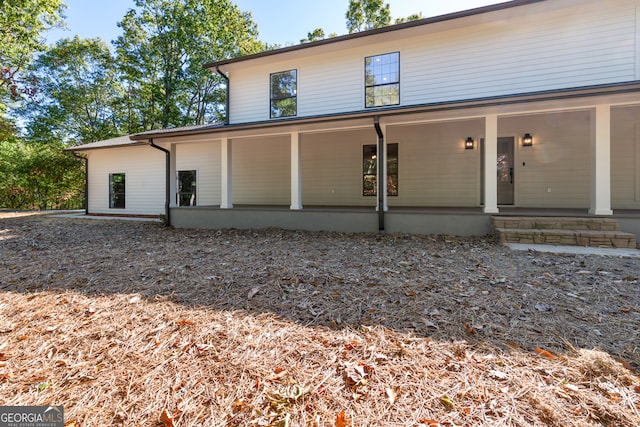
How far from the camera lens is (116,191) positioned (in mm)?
13391

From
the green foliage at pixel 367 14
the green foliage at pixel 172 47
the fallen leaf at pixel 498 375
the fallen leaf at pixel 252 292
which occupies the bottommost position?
the fallen leaf at pixel 498 375

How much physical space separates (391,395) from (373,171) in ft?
29.3

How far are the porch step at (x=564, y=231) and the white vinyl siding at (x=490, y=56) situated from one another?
12.9ft

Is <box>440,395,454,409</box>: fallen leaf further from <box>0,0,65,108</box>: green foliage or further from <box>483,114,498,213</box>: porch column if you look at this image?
<box>0,0,65,108</box>: green foliage

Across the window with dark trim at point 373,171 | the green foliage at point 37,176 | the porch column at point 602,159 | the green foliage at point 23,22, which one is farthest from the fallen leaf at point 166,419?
the green foliage at point 37,176

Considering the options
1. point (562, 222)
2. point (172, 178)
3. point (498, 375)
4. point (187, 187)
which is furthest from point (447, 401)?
point (187, 187)

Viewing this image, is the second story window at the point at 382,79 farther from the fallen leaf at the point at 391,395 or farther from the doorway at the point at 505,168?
the fallen leaf at the point at 391,395

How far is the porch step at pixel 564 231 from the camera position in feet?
17.8

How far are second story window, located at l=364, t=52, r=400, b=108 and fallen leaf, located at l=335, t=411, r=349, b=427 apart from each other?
8.87 metres

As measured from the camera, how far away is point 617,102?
5.80m

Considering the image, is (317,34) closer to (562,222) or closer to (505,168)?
(505,168)

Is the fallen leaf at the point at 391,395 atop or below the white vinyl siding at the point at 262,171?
below

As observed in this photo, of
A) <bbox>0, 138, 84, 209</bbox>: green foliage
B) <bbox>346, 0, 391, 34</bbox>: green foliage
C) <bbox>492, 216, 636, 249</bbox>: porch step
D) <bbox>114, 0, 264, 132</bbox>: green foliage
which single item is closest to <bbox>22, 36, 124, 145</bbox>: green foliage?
<bbox>0, 138, 84, 209</bbox>: green foliage

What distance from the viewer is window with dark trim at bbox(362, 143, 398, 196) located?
995 cm
